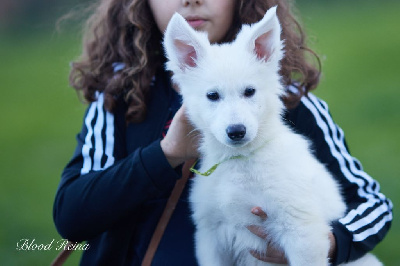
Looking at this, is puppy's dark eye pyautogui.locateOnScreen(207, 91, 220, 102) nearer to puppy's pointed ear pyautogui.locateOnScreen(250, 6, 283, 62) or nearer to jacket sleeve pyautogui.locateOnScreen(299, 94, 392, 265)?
puppy's pointed ear pyautogui.locateOnScreen(250, 6, 283, 62)

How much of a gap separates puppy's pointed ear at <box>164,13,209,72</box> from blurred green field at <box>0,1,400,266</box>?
164 cm

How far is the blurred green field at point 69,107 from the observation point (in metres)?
6.96

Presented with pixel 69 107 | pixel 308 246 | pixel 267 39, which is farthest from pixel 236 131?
pixel 69 107

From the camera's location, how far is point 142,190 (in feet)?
10.4

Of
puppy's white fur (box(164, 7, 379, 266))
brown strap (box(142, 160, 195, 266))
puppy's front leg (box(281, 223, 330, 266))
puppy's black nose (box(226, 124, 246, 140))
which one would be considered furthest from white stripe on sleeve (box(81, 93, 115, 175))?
puppy's front leg (box(281, 223, 330, 266))

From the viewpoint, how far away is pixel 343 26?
14633 millimetres

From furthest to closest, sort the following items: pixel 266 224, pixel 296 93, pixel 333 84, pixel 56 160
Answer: pixel 333 84
pixel 56 160
pixel 296 93
pixel 266 224

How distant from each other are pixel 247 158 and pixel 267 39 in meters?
0.64

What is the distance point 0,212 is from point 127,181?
451cm

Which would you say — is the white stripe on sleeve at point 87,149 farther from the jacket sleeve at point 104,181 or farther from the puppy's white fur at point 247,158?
the puppy's white fur at point 247,158

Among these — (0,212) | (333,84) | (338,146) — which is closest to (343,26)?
(333,84)

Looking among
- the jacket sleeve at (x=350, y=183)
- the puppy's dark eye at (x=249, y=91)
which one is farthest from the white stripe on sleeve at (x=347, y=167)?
the puppy's dark eye at (x=249, y=91)

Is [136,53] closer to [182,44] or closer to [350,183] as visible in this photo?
[182,44]

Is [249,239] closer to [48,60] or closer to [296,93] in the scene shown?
[296,93]
